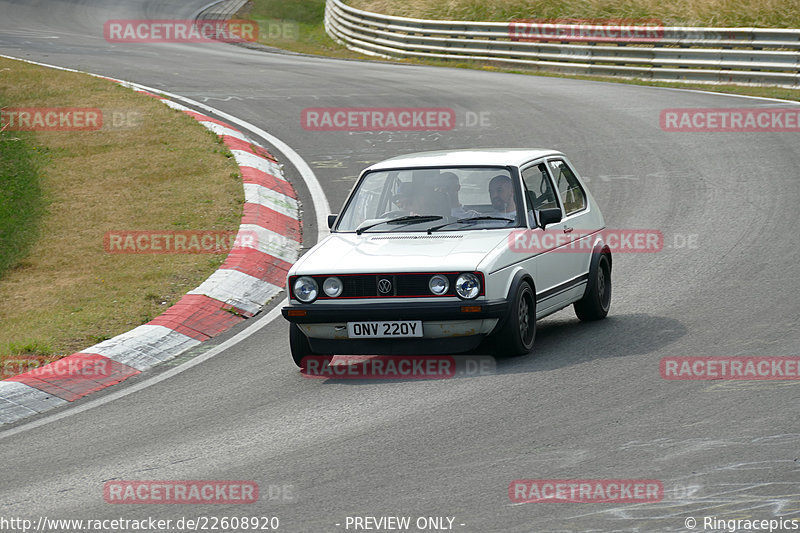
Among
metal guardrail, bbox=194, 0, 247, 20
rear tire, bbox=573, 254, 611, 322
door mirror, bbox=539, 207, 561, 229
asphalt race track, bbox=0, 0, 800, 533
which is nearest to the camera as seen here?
asphalt race track, bbox=0, 0, 800, 533

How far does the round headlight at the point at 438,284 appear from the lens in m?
7.93

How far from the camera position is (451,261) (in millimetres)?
7996

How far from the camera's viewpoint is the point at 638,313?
955 cm

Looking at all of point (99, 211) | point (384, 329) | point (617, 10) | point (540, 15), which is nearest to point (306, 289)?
point (384, 329)

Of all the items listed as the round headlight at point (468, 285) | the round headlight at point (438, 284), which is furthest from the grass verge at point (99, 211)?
the round headlight at point (468, 285)

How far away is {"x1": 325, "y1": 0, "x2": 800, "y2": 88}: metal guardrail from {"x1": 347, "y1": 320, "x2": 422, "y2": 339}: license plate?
17.1m

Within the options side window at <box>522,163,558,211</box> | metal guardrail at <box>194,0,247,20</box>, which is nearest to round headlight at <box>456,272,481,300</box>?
side window at <box>522,163,558,211</box>

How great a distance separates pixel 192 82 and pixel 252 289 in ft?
47.3

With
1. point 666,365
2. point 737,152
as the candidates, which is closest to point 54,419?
point 666,365

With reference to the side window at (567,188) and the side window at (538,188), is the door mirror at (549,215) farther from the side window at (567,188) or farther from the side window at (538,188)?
the side window at (567,188)

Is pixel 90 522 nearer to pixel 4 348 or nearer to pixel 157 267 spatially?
pixel 4 348

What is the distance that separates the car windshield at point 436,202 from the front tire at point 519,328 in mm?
703

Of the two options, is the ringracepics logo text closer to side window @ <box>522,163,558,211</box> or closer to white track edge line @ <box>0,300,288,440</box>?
white track edge line @ <box>0,300,288,440</box>

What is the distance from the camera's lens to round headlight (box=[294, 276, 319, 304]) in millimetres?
8188
